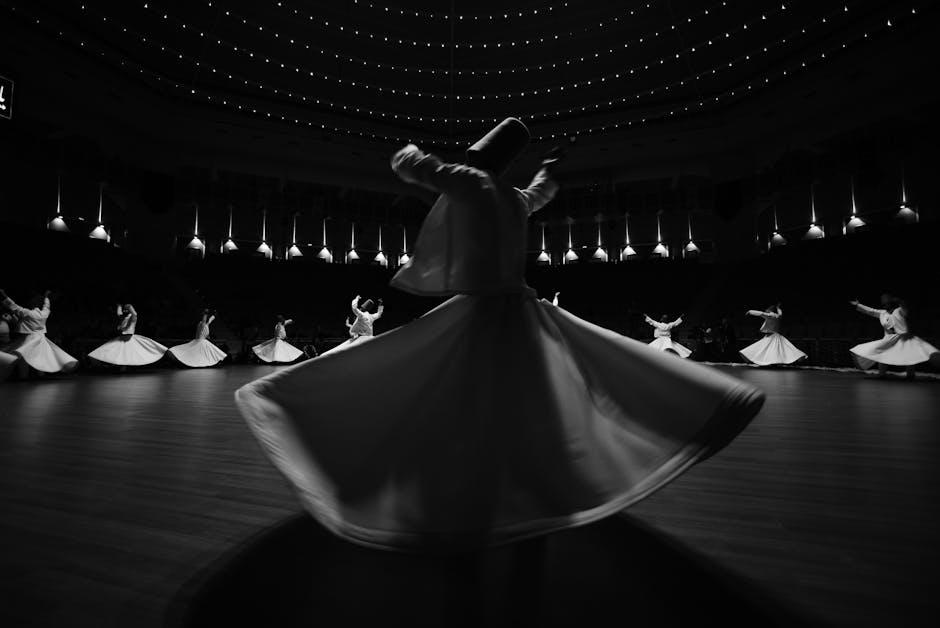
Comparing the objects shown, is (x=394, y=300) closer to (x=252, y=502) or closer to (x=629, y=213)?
(x=629, y=213)

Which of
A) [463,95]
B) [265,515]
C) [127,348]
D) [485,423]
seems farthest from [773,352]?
[463,95]

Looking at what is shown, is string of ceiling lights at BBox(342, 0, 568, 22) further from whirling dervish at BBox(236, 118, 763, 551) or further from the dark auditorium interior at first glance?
whirling dervish at BBox(236, 118, 763, 551)

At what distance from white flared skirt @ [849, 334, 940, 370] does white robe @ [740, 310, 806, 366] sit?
2601mm

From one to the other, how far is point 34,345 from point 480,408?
9.02m

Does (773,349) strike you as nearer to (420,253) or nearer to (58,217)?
(420,253)

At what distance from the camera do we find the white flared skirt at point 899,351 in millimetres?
7579

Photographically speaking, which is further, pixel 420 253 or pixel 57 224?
pixel 57 224

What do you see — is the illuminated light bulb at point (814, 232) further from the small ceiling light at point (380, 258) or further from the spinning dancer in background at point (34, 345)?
the spinning dancer in background at point (34, 345)

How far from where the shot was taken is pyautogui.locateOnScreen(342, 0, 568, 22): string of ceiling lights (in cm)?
1498

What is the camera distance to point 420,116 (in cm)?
1948

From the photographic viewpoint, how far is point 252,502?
6.11 ft

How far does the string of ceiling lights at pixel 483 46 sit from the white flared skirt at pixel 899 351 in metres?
10.6

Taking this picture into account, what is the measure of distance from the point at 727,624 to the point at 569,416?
600 millimetres

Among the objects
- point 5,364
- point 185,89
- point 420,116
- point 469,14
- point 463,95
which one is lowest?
point 5,364
